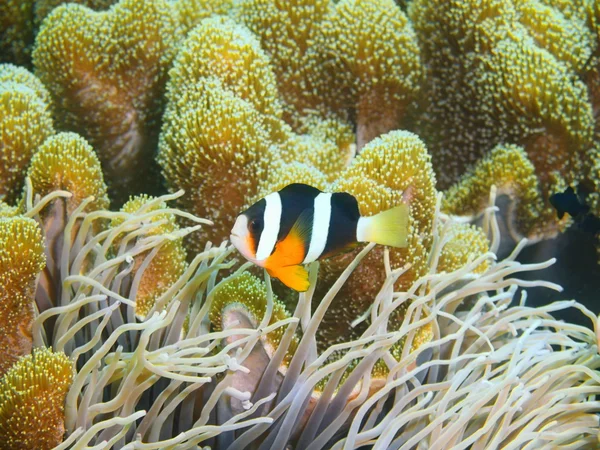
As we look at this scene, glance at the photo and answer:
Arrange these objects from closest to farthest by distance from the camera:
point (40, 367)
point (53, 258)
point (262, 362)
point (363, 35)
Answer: point (40, 367), point (262, 362), point (53, 258), point (363, 35)

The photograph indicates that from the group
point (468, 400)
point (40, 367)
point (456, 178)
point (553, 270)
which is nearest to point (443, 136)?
point (456, 178)

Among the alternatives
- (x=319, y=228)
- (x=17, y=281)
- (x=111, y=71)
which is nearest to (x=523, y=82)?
(x=319, y=228)

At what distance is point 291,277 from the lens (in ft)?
3.59

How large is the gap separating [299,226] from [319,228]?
1.8 inches

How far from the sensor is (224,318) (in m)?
1.35

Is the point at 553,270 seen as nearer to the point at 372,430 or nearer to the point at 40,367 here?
the point at 372,430

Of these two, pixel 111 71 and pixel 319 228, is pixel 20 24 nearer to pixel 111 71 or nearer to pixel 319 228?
pixel 111 71

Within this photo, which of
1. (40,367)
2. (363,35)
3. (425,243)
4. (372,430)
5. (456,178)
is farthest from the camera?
(456,178)

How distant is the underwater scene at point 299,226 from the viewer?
A: 1.19 m

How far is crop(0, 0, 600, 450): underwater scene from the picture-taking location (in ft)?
3.90

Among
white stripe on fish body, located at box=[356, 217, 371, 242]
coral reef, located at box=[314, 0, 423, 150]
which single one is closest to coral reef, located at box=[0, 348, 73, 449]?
white stripe on fish body, located at box=[356, 217, 371, 242]

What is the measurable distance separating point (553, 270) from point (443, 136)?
25.2 inches

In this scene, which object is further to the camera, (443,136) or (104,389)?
(443,136)

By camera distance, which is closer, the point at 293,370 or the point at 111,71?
the point at 293,370
